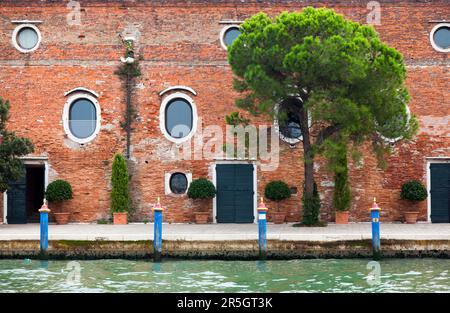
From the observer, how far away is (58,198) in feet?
74.3

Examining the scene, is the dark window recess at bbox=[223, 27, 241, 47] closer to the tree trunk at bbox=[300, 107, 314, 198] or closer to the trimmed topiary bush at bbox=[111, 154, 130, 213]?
the tree trunk at bbox=[300, 107, 314, 198]

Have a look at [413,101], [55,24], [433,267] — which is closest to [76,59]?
[55,24]

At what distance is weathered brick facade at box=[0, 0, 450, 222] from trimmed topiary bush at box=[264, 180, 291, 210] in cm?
49

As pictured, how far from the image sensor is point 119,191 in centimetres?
2286

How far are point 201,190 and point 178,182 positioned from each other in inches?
42.4

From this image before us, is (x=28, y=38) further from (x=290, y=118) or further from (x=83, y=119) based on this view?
(x=290, y=118)

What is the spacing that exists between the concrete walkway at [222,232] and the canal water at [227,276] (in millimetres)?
619

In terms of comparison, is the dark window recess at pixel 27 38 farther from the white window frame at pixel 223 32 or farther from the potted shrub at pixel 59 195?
the white window frame at pixel 223 32

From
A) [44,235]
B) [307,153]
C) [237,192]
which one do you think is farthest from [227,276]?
[237,192]

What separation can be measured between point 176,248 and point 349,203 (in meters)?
6.98

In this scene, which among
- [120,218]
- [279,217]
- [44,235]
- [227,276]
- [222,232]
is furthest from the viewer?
[120,218]

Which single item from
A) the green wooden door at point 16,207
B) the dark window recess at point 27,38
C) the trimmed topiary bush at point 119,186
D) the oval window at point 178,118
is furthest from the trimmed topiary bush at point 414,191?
the dark window recess at point 27,38
